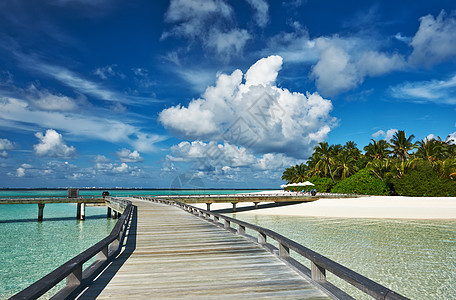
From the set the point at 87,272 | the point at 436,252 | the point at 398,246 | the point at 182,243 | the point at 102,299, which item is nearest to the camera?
the point at 102,299

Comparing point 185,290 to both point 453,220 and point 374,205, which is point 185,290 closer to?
point 453,220

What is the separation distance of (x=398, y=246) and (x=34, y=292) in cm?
2012

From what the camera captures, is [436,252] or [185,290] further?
[436,252]

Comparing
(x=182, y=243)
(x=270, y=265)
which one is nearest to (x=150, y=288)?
(x=270, y=265)

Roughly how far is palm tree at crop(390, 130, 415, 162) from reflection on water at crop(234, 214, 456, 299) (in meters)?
42.3

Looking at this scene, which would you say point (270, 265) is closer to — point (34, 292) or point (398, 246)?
point (34, 292)

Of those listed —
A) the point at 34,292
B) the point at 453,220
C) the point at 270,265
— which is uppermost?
the point at 34,292

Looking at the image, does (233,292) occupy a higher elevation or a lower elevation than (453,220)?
higher

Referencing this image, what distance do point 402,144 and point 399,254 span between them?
56.5 metres

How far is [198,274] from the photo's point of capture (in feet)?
21.0

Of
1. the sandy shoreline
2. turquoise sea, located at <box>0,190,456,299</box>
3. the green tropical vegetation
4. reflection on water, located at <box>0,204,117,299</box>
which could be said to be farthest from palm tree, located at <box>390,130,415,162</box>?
reflection on water, located at <box>0,204,117,299</box>

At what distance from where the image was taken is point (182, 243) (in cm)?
1017

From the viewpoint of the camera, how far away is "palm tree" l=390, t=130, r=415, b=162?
208 ft

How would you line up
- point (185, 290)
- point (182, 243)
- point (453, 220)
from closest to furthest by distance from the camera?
point (185, 290) < point (182, 243) < point (453, 220)
